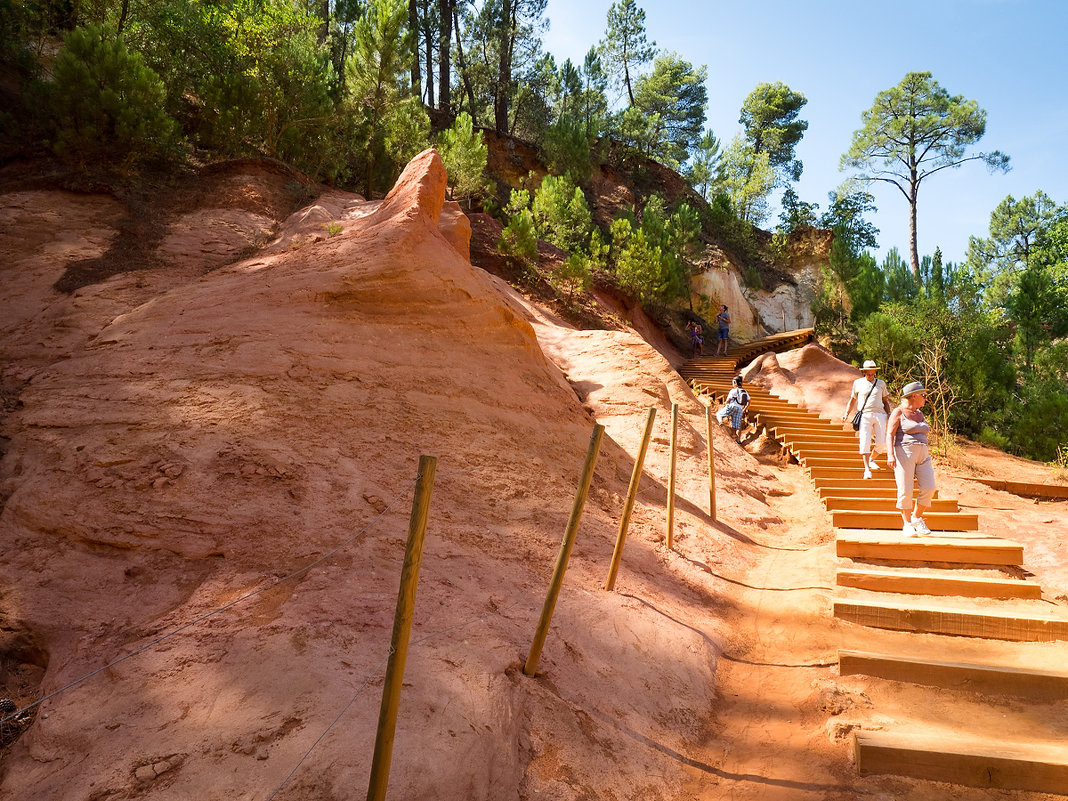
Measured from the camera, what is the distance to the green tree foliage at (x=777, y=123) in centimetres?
3856

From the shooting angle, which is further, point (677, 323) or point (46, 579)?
point (677, 323)

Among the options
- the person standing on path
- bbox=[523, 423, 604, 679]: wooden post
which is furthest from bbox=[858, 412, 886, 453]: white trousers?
bbox=[523, 423, 604, 679]: wooden post

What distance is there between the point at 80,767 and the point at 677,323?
81.5ft

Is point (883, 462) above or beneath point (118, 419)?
beneath

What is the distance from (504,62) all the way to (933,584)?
29646 mm

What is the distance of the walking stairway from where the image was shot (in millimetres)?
3186

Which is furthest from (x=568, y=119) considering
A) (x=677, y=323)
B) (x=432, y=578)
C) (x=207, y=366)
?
(x=432, y=578)

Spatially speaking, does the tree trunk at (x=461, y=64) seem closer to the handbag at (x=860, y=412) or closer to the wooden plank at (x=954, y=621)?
the handbag at (x=860, y=412)

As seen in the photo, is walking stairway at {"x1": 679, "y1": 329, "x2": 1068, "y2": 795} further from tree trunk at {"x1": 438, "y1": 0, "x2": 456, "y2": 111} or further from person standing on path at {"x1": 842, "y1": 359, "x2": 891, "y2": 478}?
tree trunk at {"x1": 438, "y1": 0, "x2": 456, "y2": 111}

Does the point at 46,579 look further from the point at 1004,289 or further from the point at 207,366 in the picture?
the point at 1004,289

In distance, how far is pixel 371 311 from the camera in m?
7.52

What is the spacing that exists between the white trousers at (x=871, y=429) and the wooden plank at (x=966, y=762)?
20.4 feet

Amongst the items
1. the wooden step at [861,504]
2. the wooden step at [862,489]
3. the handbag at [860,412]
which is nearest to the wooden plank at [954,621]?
the wooden step at [861,504]

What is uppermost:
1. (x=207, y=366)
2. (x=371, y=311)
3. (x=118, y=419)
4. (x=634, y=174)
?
(x=634, y=174)
